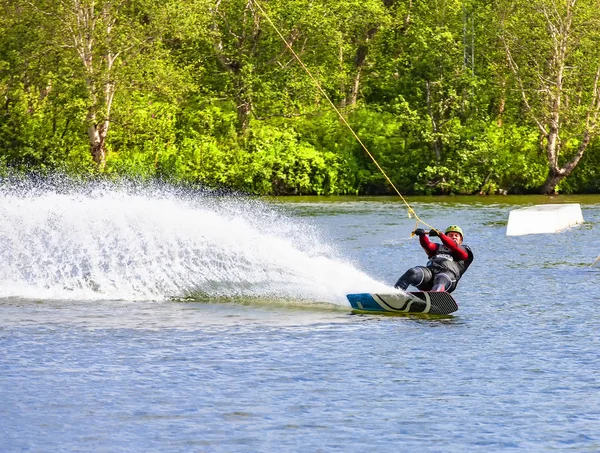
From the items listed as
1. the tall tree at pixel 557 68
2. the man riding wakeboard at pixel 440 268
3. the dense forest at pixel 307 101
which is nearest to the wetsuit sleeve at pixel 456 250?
the man riding wakeboard at pixel 440 268

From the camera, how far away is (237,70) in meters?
57.2

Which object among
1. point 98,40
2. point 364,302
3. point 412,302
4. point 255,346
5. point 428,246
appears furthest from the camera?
point 98,40

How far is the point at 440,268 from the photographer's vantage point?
16.2m

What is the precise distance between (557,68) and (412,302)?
131 feet

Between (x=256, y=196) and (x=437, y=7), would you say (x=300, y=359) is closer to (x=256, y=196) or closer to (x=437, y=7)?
(x=256, y=196)

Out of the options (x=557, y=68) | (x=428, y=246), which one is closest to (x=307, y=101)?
(x=557, y=68)

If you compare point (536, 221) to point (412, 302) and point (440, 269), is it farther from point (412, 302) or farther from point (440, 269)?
point (412, 302)

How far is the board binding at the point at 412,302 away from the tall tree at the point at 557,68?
1529 inches

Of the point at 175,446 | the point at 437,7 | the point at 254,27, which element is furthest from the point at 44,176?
the point at 175,446

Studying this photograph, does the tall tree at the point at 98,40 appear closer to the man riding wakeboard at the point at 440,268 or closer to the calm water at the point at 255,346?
the calm water at the point at 255,346

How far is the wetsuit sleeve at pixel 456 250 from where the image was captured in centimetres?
1623

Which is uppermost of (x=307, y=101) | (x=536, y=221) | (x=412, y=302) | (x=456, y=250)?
(x=456, y=250)

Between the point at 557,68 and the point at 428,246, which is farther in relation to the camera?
the point at 557,68

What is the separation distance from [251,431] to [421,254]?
16086 mm
